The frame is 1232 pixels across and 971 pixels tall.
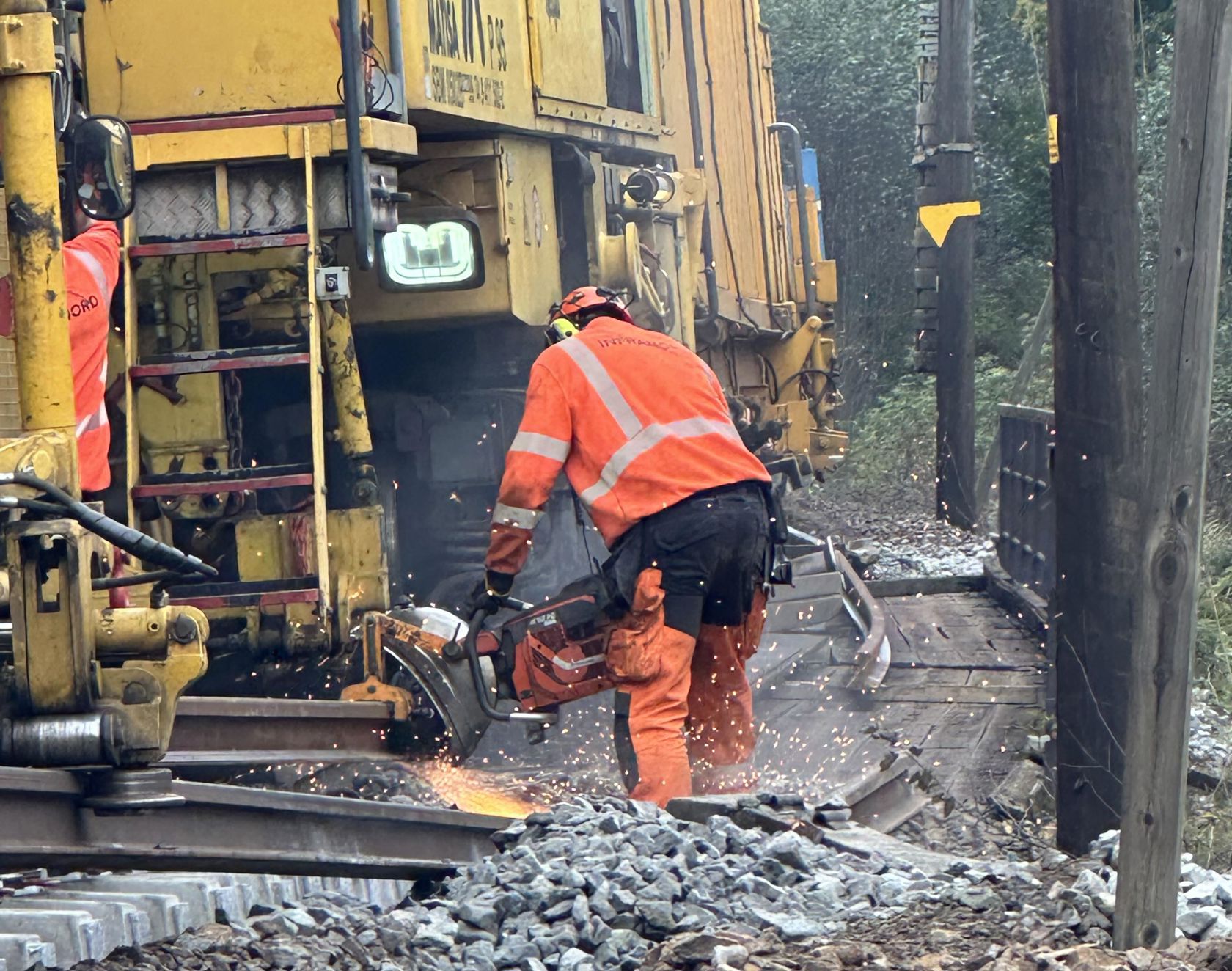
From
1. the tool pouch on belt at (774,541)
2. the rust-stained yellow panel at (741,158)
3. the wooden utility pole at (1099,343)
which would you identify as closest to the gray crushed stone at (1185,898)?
the wooden utility pole at (1099,343)

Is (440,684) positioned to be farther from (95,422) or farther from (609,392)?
(95,422)

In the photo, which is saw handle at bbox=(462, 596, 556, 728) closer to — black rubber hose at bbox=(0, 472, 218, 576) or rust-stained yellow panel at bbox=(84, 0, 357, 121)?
rust-stained yellow panel at bbox=(84, 0, 357, 121)

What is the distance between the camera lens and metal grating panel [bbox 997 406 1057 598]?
9555mm

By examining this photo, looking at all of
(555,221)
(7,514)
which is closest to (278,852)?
(7,514)

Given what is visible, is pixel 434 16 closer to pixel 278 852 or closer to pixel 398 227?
pixel 398 227

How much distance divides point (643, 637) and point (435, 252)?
1829mm

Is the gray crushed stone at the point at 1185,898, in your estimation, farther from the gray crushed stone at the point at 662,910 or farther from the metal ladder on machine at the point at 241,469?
the metal ladder on machine at the point at 241,469

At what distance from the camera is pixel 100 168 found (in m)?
4.36

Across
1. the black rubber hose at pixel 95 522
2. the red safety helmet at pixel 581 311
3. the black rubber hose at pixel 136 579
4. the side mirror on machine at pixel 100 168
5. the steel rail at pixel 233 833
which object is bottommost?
the steel rail at pixel 233 833

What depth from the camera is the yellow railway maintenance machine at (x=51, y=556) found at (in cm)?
387

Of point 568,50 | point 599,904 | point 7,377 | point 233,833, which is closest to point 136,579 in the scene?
point 7,377

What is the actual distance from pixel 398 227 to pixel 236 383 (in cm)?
86

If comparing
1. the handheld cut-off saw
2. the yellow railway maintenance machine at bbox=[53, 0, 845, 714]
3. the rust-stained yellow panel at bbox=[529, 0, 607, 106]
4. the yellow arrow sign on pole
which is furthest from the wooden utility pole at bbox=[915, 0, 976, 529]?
the handheld cut-off saw

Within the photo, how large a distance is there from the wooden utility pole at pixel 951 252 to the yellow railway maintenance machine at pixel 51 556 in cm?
1058
